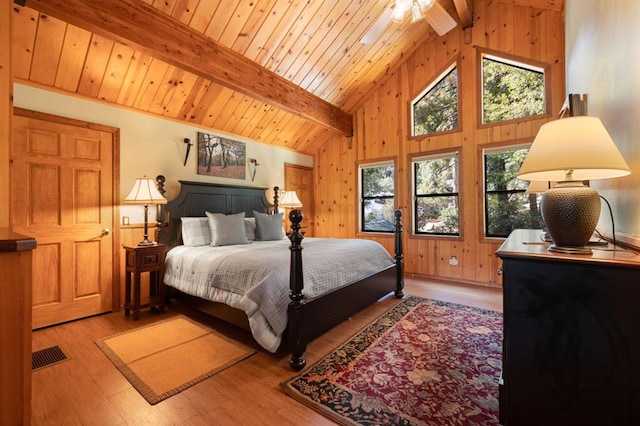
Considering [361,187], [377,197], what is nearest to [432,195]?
[377,197]

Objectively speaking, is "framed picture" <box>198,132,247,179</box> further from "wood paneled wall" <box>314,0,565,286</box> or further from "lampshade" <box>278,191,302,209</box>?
"wood paneled wall" <box>314,0,565,286</box>

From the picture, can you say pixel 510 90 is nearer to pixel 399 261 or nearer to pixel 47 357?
pixel 399 261

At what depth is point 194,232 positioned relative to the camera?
346cm

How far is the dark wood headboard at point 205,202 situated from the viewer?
361cm

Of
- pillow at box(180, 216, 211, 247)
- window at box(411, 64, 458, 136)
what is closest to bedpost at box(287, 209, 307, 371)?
pillow at box(180, 216, 211, 247)

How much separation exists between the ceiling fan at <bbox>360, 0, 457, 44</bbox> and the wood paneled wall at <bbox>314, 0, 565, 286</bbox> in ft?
5.35

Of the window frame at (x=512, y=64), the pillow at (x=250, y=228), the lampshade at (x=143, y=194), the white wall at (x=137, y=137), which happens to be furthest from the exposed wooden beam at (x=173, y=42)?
the window frame at (x=512, y=64)

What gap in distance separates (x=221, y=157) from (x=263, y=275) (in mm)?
2754

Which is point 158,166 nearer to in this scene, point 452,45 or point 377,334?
point 377,334

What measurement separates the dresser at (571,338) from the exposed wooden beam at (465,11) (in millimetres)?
3881

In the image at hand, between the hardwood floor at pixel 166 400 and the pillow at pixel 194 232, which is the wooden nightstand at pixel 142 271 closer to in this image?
the pillow at pixel 194 232

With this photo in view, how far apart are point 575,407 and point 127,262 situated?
12.2 ft

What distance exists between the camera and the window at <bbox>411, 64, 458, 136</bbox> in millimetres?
4477

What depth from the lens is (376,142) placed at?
5.18 meters
